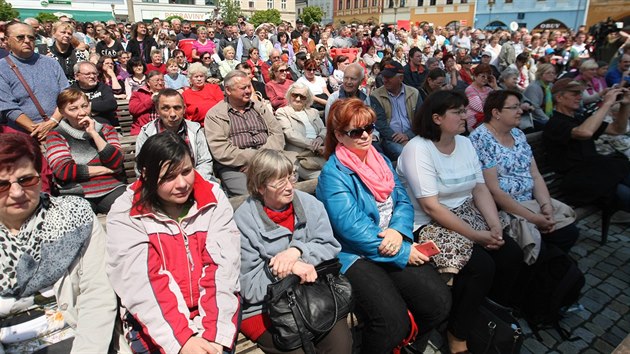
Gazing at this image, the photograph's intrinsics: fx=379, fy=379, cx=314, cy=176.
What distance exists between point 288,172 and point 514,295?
2279 mm

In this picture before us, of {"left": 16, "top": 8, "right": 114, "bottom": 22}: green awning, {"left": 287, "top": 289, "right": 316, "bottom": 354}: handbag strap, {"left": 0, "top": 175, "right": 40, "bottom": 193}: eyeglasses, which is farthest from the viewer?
{"left": 16, "top": 8, "right": 114, "bottom": 22}: green awning

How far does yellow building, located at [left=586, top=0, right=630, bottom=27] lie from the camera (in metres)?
33.2

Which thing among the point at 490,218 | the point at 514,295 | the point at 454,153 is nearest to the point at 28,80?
the point at 454,153

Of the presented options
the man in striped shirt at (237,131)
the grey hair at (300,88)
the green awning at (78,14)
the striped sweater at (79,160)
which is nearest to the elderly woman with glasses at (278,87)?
the grey hair at (300,88)

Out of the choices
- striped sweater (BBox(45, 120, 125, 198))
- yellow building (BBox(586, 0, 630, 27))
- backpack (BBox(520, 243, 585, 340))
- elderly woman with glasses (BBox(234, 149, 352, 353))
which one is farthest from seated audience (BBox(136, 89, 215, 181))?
yellow building (BBox(586, 0, 630, 27))

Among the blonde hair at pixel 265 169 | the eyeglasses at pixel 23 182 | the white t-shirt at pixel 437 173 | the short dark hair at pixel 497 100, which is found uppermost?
the short dark hair at pixel 497 100

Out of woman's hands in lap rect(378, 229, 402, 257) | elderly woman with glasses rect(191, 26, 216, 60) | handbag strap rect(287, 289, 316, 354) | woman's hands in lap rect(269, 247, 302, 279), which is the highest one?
elderly woman with glasses rect(191, 26, 216, 60)

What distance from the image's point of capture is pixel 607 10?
3459 cm

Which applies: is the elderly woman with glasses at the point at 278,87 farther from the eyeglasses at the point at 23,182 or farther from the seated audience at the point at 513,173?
the eyeglasses at the point at 23,182

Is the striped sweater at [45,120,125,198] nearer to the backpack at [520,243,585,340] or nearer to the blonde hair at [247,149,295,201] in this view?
the blonde hair at [247,149,295,201]

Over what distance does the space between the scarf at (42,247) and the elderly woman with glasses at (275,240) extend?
0.85 meters

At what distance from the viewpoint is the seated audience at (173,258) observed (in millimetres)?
1893

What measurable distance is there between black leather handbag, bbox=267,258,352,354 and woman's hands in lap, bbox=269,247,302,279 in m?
0.05

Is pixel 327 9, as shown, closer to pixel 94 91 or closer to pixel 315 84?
pixel 315 84
